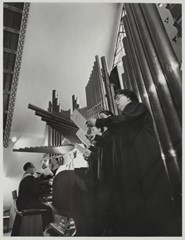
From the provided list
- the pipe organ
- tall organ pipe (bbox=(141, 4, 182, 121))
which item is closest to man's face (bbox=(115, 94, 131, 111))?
the pipe organ

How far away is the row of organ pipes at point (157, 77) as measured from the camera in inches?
68.4

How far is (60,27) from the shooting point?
464cm

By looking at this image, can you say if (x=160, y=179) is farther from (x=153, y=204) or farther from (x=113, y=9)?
(x=113, y=9)

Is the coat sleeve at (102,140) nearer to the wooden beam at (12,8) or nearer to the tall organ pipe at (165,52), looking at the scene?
the tall organ pipe at (165,52)

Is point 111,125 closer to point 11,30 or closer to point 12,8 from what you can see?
point 12,8

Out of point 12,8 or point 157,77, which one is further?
point 12,8

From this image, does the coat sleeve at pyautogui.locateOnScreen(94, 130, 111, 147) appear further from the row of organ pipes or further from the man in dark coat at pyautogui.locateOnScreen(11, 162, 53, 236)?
the man in dark coat at pyautogui.locateOnScreen(11, 162, 53, 236)

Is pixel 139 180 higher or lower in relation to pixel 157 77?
lower

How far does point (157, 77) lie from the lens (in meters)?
2.04

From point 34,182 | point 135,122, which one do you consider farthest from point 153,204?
point 34,182

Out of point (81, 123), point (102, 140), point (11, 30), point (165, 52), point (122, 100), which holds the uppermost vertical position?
point (11, 30)

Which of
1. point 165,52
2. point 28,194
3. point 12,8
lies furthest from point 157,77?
point 12,8

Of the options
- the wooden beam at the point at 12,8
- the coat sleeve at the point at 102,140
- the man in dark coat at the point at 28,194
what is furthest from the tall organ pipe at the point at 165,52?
the wooden beam at the point at 12,8

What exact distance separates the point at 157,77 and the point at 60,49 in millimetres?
2856
